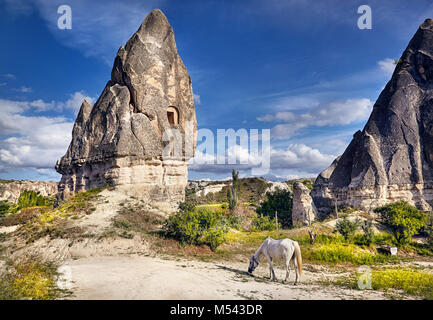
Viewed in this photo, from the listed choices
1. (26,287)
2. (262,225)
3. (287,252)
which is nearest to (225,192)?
(262,225)

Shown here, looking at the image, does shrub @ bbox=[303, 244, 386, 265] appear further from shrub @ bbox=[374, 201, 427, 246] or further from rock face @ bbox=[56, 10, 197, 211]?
rock face @ bbox=[56, 10, 197, 211]

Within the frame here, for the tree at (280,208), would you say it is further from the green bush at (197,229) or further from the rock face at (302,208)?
the green bush at (197,229)

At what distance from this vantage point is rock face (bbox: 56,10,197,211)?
23.2 m

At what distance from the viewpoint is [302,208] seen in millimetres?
27109

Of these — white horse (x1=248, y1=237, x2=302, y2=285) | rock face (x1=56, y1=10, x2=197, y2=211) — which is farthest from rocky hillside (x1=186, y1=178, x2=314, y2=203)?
white horse (x1=248, y1=237, x2=302, y2=285)

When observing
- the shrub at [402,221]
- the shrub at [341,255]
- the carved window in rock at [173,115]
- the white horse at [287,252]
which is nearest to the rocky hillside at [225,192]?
the carved window in rock at [173,115]

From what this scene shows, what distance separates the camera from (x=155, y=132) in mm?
24750

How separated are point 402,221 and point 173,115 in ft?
69.9

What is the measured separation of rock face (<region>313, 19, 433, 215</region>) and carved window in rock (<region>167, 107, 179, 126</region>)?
19.8m

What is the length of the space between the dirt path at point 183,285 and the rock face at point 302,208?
643 inches

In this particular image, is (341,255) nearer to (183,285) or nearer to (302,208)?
(183,285)

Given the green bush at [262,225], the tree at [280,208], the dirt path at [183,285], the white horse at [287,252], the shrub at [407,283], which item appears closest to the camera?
the dirt path at [183,285]

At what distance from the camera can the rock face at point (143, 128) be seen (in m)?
23.2
